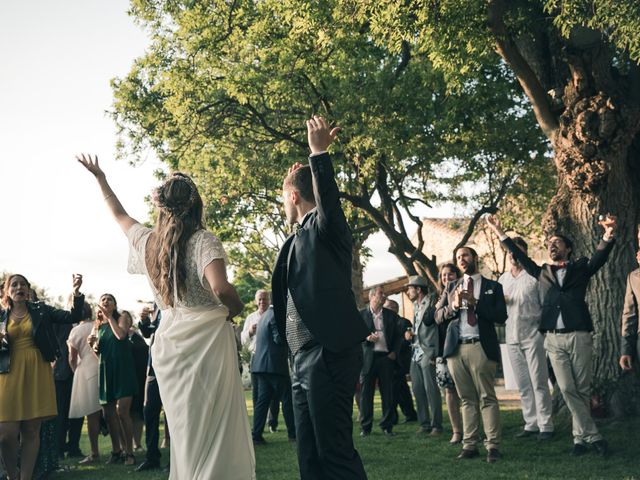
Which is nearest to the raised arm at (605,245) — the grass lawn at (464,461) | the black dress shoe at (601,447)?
the black dress shoe at (601,447)

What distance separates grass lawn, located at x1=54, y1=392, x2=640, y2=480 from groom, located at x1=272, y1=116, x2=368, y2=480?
13.3 feet

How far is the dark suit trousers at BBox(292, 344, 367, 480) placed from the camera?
4824mm

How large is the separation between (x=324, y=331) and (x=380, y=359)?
8949mm

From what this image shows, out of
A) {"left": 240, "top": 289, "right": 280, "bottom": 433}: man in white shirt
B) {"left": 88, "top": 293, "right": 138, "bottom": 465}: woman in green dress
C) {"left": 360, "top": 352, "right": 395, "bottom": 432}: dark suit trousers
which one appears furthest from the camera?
{"left": 240, "top": 289, "right": 280, "bottom": 433}: man in white shirt

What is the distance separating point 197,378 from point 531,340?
707 centimetres

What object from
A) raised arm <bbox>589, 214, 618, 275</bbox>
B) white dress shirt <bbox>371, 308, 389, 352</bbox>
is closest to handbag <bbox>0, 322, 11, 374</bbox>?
white dress shirt <bbox>371, 308, 389, 352</bbox>

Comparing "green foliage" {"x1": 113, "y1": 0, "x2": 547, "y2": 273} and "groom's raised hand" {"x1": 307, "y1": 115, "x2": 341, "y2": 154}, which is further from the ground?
"green foliage" {"x1": 113, "y1": 0, "x2": 547, "y2": 273}

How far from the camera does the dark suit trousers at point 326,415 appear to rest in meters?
4.82

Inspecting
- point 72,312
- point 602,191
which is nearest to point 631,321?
point 602,191

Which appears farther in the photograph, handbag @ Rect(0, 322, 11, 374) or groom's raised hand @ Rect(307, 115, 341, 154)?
handbag @ Rect(0, 322, 11, 374)

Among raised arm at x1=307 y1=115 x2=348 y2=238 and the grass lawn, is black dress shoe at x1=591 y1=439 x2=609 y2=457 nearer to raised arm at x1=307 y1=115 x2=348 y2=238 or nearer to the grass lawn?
the grass lawn

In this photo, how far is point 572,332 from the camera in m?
9.56

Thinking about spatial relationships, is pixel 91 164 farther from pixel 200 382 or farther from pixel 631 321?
pixel 631 321

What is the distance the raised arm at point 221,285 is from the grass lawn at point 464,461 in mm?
4101
